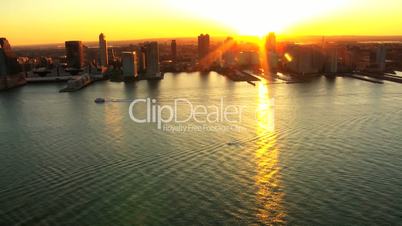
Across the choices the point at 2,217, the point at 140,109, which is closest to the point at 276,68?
the point at 140,109

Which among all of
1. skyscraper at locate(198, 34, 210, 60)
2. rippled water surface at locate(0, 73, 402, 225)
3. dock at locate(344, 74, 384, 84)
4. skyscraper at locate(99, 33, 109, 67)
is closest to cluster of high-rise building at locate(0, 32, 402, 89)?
skyscraper at locate(99, 33, 109, 67)

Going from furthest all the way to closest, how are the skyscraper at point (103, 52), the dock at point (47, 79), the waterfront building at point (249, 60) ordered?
the waterfront building at point (249, 60), the skyscraper at point (103, 52), the dock at point (47, 79)

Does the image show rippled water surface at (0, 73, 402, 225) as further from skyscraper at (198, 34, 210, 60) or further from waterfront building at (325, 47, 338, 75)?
skyscraper at (198, 34, 210, 60)

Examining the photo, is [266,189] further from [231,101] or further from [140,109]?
[231,101]

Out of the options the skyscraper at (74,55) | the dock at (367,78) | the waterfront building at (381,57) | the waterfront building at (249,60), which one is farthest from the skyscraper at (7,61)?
the waterfront building at (381,57)

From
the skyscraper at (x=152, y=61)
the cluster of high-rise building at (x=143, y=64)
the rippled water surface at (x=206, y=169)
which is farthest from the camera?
the skyscraper at (x=152, y=61)

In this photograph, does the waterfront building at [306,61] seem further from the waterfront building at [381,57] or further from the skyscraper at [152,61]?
the skyscraper at [152,61]

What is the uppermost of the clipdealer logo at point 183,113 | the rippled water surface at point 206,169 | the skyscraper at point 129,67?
the skyscraper at point 129,67
